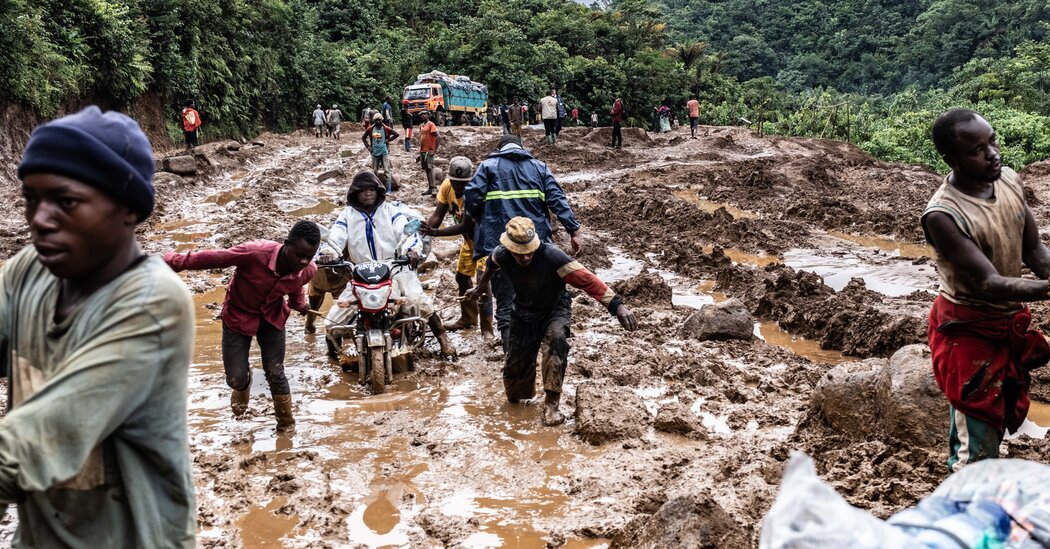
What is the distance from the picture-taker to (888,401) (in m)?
4.86

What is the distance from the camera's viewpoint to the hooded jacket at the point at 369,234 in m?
6.87

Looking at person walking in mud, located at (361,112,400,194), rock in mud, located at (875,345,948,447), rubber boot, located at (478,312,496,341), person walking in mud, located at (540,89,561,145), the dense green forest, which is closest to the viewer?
rock in mud, located at (875,345,948,447)

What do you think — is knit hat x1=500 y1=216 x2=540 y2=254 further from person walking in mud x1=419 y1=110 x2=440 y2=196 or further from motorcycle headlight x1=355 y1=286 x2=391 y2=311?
person walking in mud x1=419 y1=110 x2=440 y2=196

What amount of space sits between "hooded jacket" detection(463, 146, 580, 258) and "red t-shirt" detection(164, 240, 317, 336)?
1.81 meters

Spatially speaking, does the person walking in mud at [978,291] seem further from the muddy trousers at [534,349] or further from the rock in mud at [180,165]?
the rock in mud at [180,165]

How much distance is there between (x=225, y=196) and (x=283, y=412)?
13.2m

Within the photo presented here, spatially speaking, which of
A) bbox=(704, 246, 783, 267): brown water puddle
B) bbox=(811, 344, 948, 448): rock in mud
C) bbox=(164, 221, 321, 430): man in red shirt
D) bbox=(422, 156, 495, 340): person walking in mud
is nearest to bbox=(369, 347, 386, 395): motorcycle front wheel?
bbox=(164, 221, 321, 430): man in red shirt

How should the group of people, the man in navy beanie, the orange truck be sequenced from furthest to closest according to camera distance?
the orange truck < the group of people < the man in navy beanie

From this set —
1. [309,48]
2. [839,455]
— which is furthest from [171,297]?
[309,48]

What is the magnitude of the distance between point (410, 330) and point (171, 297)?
18.8 ft

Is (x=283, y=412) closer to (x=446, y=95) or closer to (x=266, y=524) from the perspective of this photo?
(x=266, y=524)

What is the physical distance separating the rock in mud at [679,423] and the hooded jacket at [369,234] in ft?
7.98

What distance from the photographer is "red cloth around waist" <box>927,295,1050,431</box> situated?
3.20 m

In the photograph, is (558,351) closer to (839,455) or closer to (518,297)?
(518,297)
